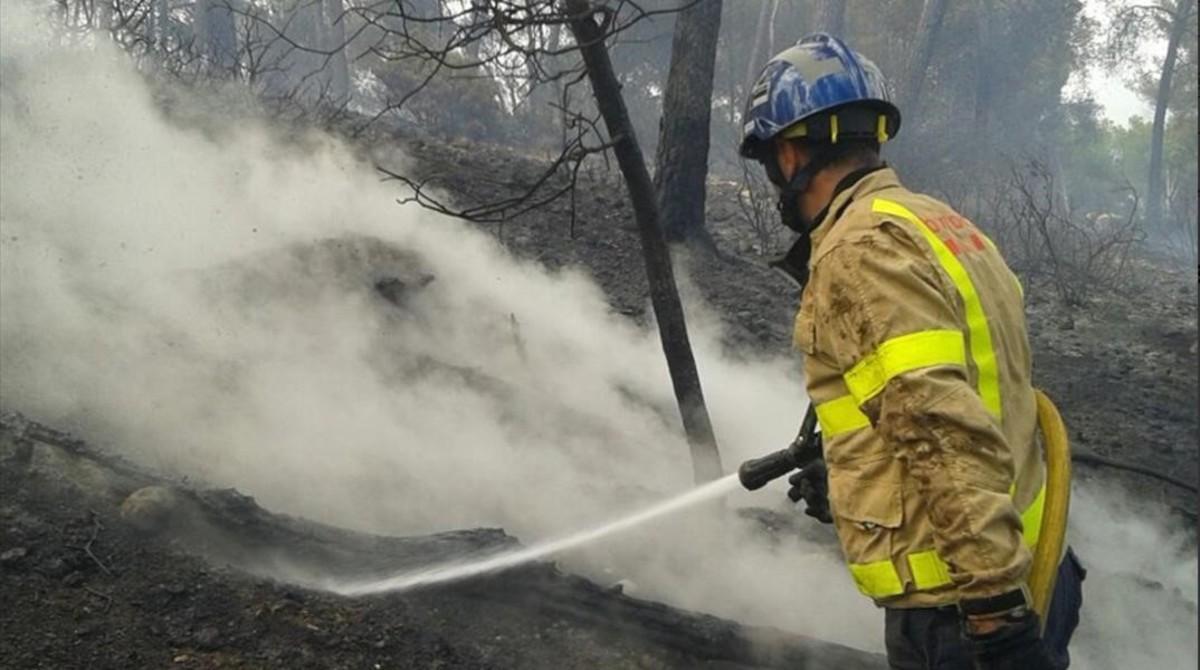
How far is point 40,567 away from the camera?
3.17 metres

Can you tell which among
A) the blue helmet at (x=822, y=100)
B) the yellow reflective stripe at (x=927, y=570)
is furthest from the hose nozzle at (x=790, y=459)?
the blue helmet at (x=822, y=100)

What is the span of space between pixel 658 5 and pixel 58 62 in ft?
64.1

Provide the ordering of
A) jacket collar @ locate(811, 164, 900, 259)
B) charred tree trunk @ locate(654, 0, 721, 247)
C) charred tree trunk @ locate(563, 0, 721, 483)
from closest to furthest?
jacket collar @ locate(811, 164, 900, 259) → charred tree trunk @ locate(563, 0, 721, 483) → charred tree trunk @ locate(654, 0, 721, 247)

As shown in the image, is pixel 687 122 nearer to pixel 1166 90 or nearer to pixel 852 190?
pixel 852 190

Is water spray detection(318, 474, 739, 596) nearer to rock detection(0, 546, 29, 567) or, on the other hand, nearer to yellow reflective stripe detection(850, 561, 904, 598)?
rock detection(0, 546, 29, 567)

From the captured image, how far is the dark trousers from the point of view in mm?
2072

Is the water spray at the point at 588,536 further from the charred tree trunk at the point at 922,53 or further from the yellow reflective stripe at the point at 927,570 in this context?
the charred tree trunk at the point at 922,53

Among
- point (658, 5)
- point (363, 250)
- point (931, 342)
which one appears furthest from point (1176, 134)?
point (931, 342)

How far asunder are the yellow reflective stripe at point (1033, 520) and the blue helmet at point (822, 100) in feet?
3.18

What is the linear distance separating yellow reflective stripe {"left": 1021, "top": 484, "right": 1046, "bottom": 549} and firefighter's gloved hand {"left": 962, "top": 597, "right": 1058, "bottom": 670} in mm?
276

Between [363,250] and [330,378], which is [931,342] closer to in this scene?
[330,378]

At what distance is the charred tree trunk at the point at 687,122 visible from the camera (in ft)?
25.9

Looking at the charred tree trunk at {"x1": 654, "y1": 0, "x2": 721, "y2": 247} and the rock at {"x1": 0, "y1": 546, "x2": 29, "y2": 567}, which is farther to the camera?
the charred tree trunk at {"x1": 654, "y1": 0, "x2": 721, "y2": 247}

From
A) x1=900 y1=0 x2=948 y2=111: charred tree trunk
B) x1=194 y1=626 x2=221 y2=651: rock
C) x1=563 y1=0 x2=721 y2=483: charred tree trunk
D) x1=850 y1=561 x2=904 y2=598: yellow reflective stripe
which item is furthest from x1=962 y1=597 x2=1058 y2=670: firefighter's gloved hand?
x1=900 y1=0 x2=948 y2=111: charred tree trunk
